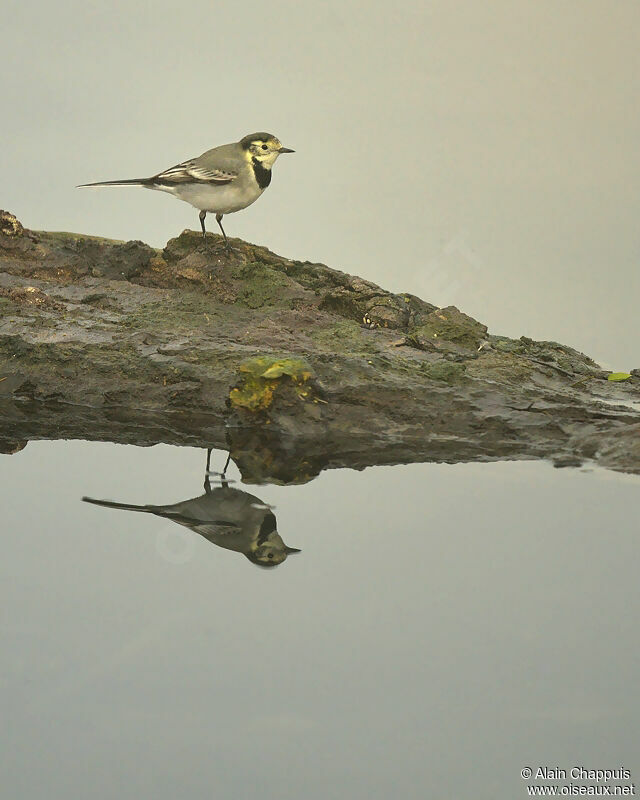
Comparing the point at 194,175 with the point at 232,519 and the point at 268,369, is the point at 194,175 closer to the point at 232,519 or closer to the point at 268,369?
the point at 268,369

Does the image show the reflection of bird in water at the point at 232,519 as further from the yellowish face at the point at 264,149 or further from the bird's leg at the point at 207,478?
the yellowish face at the point at 264,149

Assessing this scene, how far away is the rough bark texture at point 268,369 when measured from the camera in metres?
7.29

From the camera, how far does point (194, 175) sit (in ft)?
29.7

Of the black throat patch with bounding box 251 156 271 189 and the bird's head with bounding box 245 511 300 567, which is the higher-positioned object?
the black throat patch with bounding box 251 156 271 189

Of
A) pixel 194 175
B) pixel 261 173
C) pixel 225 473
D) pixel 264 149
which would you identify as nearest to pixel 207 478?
pixel 225 473

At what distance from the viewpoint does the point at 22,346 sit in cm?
859

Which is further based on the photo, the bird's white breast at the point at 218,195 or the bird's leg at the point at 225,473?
the bird's white breast at the point at 218,195

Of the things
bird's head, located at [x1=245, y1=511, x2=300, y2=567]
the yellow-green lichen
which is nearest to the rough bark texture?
the yellow-green lichen

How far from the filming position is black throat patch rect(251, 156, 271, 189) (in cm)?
916

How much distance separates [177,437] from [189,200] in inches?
98.9

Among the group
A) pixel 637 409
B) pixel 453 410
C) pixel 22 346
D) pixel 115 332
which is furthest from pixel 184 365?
pixel 637 409

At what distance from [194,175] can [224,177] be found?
10.0 inches

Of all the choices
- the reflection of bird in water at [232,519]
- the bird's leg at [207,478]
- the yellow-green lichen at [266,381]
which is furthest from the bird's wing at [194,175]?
the reflection of bird in water at [232,519]

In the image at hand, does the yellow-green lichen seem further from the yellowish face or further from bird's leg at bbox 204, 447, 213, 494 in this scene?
the yellowish face
